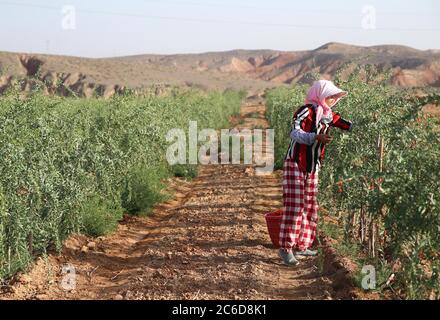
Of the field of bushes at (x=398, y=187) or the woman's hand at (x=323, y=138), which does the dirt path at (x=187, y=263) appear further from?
the woman's hand at (x=323, y=138)

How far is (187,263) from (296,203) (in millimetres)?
1288

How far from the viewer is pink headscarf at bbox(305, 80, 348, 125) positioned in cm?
584

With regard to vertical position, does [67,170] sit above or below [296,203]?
above

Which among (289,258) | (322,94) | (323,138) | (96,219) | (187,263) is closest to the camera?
(323,138)

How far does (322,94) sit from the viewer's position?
5852 millimetres

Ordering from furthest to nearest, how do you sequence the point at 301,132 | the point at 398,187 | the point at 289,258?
the point at 289,258 → the point at 301,132 → the point at 398,187

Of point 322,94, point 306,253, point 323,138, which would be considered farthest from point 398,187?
→ point 306,253

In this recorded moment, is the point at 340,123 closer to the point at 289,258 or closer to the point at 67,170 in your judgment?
the point at 289,258

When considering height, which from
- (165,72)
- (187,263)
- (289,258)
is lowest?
(187,263)

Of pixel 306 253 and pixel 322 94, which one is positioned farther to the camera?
pixel 306 253

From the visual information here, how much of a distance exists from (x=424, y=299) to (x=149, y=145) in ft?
21.9
